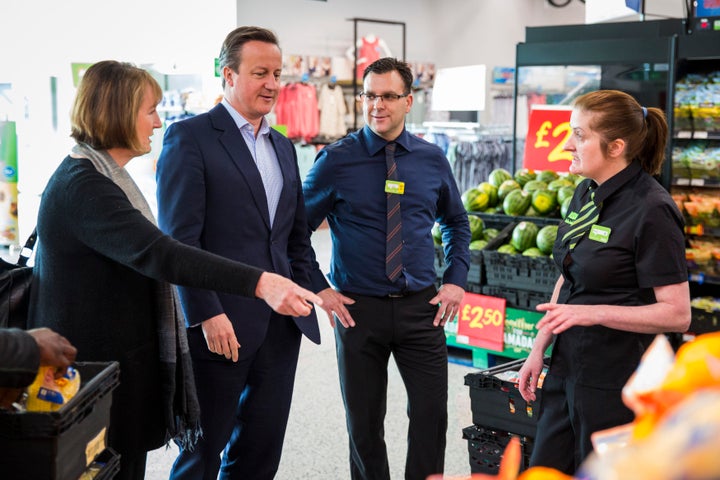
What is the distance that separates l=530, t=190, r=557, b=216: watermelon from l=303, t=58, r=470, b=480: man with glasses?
2243 mm

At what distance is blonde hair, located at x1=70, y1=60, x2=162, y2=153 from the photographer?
2023 mm

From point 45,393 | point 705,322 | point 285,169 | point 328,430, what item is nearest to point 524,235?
point 705,322

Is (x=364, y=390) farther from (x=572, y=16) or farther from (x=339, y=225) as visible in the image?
(x=572, y=16)

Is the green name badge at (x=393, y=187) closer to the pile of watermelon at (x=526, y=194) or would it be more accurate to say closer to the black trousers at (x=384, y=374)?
the black trousers at (x=384, y=374)

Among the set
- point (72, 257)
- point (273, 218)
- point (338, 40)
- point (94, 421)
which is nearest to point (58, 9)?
point (273, 218)

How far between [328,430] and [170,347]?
213cm

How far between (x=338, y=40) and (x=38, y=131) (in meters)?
8.33

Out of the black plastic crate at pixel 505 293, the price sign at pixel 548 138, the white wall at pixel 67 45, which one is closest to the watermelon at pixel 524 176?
the price sign at pixel 548 138

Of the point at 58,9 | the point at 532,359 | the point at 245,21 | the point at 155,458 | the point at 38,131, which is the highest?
the point at 245,21

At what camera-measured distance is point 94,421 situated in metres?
1.69

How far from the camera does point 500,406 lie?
10.7ft

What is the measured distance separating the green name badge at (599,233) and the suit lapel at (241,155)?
0.99m

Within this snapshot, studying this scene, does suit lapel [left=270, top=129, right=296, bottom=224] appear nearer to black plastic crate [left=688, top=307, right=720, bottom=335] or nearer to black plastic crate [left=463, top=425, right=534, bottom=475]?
black plastic crate [left=463, top=425, right=534, bottom=475]

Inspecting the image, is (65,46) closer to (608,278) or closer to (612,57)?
(612,57)
